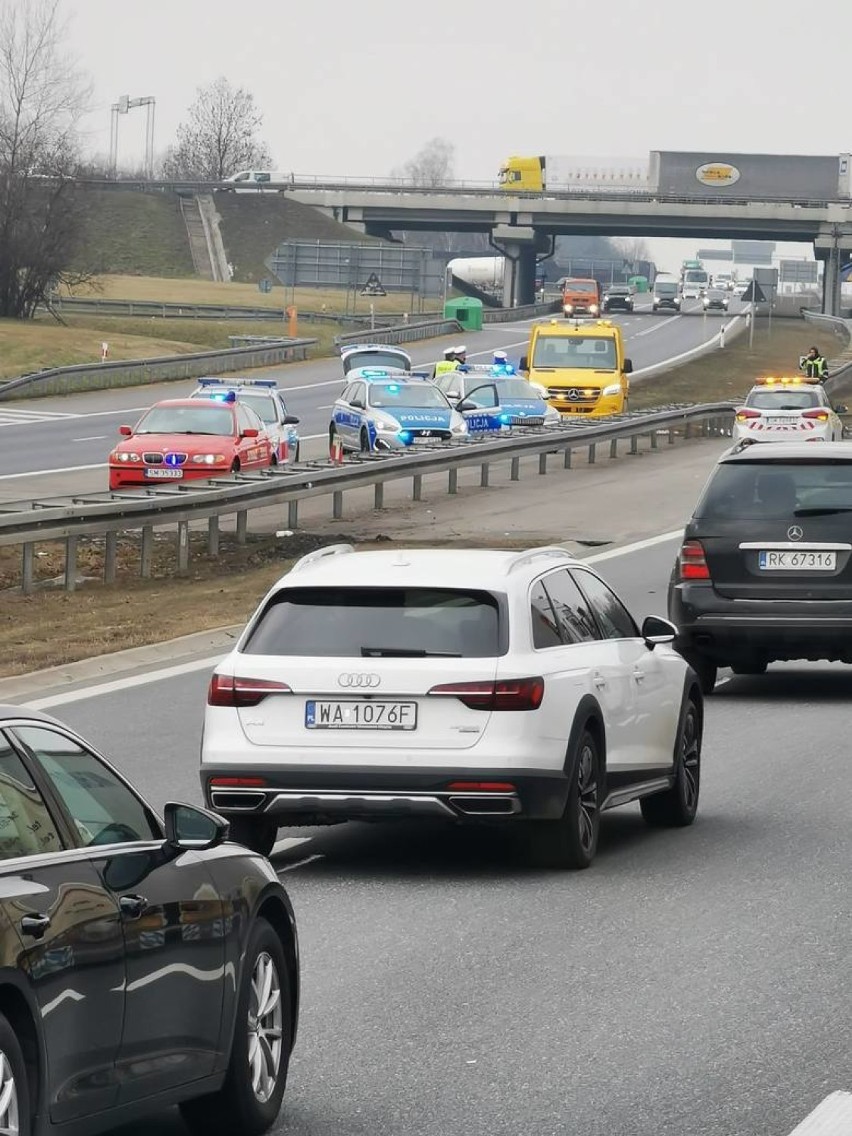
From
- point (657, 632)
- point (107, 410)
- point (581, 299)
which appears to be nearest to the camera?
point (657, 632)

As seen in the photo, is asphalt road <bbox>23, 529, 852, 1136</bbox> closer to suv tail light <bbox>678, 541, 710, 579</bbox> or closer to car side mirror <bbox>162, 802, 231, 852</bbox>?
car side mirror <bbox>162, 802, 231, 852</bbox>

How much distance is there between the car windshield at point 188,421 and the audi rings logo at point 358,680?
23675 millimetres

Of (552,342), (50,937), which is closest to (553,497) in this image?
(552,342)

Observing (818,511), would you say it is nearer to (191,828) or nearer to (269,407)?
(191,828)

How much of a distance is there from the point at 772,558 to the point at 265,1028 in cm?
1141

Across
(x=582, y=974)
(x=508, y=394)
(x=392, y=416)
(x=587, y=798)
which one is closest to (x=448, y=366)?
(x=508, y=394)

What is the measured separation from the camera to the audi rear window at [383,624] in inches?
402

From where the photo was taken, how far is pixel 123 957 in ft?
17.3

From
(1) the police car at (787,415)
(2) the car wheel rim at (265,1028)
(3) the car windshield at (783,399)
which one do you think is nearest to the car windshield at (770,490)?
(2) the car wheel rim at (265,1028)

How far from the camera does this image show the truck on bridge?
143 m

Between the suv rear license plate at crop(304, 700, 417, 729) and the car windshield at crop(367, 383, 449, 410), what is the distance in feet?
103

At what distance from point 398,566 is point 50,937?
574 centimetres

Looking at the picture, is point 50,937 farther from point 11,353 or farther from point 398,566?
point 11,353

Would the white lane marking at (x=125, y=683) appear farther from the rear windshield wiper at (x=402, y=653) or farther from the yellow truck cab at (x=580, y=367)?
the yellow truck cab at (x=580, y=367)
